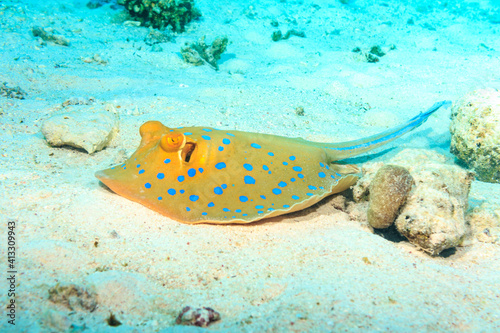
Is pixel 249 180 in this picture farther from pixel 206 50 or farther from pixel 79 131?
pixel 206 50

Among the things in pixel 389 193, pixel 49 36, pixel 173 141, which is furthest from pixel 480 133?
pixel 49 36

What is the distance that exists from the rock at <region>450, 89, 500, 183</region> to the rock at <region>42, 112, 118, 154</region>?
6.30 m

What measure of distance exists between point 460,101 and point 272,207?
462cm

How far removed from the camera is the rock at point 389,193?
292 centimetres

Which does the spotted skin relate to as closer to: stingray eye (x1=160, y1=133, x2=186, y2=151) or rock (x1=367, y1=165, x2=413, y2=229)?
stingray eye (x1=160, y1=133, x2=186, y2=151)

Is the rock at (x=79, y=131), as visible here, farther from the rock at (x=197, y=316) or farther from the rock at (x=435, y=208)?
the rock at (x=435, y=208)

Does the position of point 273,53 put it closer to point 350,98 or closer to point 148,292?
point 350,98

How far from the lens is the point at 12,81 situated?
5973mm

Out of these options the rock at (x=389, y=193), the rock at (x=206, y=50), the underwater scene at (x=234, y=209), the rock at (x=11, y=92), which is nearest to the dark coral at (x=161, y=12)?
the rock at (x=206, y=50)

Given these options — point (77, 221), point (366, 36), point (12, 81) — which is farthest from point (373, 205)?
point (366, 36)

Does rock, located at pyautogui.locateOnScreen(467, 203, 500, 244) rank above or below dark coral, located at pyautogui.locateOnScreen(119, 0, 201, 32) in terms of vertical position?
below

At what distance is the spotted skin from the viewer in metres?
2.89

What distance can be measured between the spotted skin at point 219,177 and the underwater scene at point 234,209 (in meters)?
0.02

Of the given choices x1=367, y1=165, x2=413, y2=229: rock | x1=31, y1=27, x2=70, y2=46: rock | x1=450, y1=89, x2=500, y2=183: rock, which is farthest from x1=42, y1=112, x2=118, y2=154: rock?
x1=450, y1=89, x2=500, y2=183: rock
